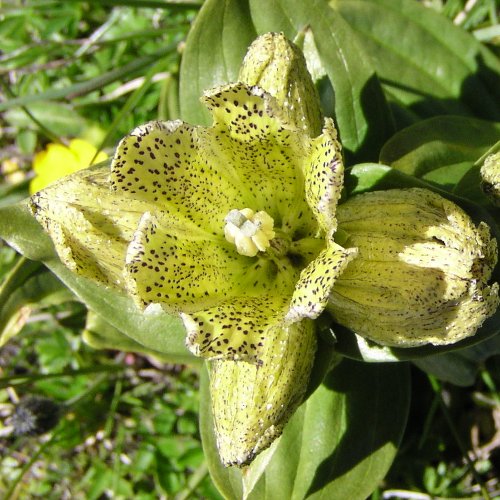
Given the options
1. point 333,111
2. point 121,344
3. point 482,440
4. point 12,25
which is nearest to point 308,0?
point 333,111

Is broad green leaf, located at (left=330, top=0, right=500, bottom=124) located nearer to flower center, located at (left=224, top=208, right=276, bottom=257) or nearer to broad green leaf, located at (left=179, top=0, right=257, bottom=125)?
broad green leaf, located at (left=179, top=0, right=257, bottom=125)

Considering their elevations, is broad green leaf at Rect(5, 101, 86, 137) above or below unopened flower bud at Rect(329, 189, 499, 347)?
below

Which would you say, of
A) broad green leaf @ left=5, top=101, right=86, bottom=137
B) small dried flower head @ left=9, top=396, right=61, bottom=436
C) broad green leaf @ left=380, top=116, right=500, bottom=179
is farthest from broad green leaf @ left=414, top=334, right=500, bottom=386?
broad green leaf @ left=5, top=101, right=86, bottom=137

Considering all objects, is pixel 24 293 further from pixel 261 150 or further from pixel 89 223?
pixel 261 150

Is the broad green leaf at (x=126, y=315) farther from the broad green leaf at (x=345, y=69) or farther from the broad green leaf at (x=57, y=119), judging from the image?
the broad green leaf at (x=57, y=119)

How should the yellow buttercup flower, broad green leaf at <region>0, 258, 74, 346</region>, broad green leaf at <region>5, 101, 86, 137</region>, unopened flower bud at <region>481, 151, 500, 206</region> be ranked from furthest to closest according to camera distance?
broad green leaf at <region>5, 101, 86, 137</region>, the yellow buttercup flower, broad green leaf at <region>0, 258, 74, 346</region>, unopened flower bud at <region>481, 151, 500, 206</region>

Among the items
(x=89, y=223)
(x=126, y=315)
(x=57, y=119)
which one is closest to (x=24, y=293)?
(x=126, y=315)

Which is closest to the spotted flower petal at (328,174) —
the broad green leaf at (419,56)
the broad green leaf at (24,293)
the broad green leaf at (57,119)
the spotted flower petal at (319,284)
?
the spotted flower petal at (319,284)
